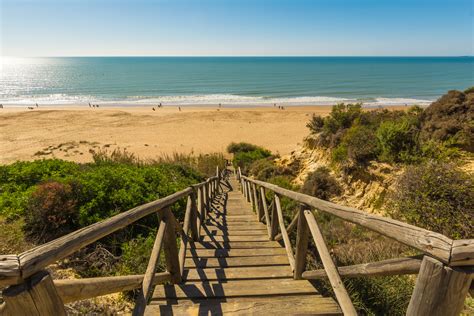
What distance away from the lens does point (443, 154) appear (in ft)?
20.3

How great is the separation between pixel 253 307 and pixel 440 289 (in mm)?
1626

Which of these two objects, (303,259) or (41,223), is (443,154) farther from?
(41,223)

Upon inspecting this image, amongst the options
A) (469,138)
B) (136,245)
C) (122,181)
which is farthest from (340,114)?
(136,245)

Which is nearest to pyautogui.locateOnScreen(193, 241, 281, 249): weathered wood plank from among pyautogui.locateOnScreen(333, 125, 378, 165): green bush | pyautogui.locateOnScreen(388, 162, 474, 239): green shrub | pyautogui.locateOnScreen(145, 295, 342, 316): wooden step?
pyautogui.locateOnScreen(145, 295, 342, 316): wooden step

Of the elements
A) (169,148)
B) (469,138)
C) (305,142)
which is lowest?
(169,148)

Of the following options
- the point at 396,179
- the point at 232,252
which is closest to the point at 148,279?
the point at 232,252

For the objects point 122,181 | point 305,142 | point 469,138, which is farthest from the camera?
point 305,142

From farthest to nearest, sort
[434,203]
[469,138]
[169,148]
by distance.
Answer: [169,148] < [469,138] < [434,203]

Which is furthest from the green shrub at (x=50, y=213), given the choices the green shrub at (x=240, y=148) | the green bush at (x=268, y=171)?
the green shrub at (x=240, y=148)

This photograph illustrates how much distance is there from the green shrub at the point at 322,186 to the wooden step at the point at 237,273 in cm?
545

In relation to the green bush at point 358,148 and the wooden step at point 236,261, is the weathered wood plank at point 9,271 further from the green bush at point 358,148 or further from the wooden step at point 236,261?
the green bush at point 358,148

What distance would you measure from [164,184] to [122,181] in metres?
1.23

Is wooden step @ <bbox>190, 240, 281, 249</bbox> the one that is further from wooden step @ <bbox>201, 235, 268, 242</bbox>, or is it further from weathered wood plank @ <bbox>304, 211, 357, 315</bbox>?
weathered wood plank @ <bbox>304, 211, 357, 315</bbox>

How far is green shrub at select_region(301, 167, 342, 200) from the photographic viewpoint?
840 centimetres
